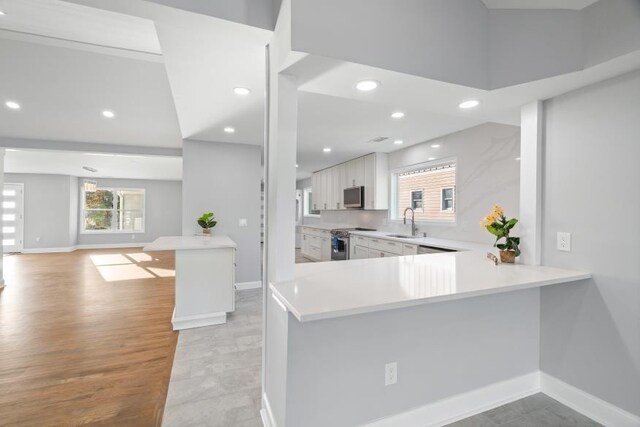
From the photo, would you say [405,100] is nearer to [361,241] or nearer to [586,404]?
[586,404]

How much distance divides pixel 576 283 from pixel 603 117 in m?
1.05

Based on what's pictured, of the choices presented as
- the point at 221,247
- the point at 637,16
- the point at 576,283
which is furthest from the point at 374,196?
Answer: the point at 637,16

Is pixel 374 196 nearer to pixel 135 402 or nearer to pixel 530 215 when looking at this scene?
pixel 530 215

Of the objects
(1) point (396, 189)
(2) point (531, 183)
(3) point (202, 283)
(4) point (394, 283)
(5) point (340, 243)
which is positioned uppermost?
(1) point (396, 189)

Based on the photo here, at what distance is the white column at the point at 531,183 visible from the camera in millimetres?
2062

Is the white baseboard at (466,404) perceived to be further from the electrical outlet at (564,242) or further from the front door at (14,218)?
the front door at (14,218)

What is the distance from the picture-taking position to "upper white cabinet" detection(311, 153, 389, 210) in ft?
17.4

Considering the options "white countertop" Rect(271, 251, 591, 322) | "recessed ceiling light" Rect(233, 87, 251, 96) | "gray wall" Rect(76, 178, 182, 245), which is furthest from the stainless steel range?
"gray wall" Rect(76, 178, 182, 245)

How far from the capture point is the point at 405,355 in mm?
1679

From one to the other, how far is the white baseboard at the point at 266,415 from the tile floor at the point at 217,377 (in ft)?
0.16

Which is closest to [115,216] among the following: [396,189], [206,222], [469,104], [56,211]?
[56,211]

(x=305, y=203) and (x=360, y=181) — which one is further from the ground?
(x=360, y=181)

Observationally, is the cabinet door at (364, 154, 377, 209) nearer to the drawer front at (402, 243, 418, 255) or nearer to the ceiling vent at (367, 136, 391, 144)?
the ceiling vent at (367, 136, 391, 144)

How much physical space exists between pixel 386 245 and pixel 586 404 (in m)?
2.68
